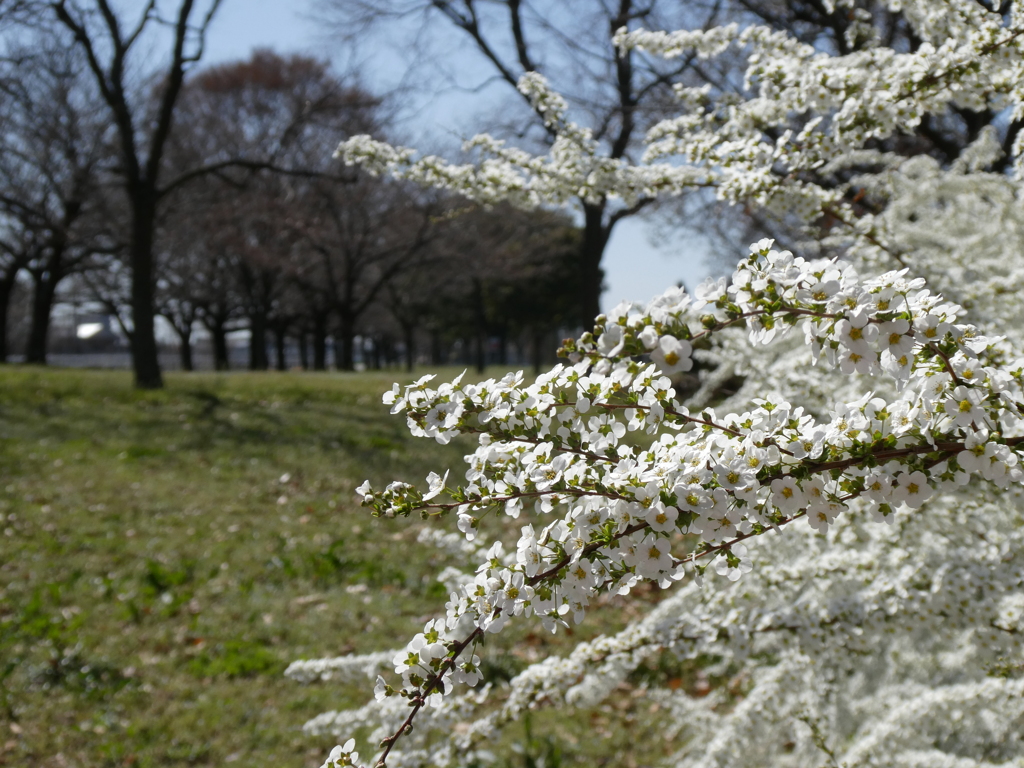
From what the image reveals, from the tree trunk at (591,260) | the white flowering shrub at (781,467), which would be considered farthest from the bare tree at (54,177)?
the white flowering shrub at (781,467)

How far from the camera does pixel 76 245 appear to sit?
22062 mm

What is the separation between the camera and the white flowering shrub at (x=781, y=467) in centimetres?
127

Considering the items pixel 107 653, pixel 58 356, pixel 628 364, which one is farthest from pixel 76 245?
pixel 58 356

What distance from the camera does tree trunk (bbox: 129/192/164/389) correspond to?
458 inches

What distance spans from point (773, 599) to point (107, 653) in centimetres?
361

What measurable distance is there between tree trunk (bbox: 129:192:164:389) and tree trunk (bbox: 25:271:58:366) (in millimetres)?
11877

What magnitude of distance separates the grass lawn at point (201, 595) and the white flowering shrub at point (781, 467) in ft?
3.07

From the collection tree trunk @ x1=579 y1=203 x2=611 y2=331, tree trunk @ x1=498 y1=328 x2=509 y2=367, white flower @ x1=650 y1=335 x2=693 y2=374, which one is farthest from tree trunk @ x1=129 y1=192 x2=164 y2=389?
tree trunk @ x1=498 y1=328 x2=509 y2=367

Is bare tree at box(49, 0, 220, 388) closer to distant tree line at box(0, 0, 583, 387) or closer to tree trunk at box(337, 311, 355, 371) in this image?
distant tree line at box(0, 0, 583, 387)

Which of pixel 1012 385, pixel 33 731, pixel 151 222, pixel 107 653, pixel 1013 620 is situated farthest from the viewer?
pixel 151 222

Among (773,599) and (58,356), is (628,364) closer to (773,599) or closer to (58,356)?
(773,599)

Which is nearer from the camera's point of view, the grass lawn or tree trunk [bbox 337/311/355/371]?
the grass lawn

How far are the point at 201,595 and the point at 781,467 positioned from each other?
4815 millimetres

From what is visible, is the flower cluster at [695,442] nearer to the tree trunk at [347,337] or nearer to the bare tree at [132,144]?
the bare tree at [132,144]
